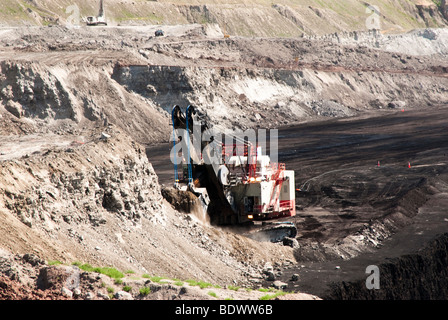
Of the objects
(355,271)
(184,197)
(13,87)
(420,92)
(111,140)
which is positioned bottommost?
(355,271)

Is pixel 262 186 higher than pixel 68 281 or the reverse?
higher

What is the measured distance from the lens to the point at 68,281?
13.2m

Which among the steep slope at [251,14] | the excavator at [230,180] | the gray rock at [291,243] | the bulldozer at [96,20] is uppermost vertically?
the steep slope at [251,14]

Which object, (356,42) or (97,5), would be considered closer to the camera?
(97,5)

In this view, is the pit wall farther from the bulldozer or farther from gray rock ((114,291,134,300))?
gray rock ((114,291,134,300))

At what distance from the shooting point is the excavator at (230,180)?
26.6 meters

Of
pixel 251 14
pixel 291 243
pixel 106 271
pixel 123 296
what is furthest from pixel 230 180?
pixel 251 14

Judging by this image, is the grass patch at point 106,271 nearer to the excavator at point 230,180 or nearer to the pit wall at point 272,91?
the excavator at point 230,180

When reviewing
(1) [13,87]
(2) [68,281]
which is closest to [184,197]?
(2) [68,281]

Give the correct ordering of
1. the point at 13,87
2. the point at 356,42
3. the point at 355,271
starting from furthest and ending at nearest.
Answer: the point at 356,42
the point at 13,87
the point at 355,271

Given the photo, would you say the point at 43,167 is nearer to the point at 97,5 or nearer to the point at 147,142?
the point at 147,142

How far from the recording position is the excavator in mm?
26594

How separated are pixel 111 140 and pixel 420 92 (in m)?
79.9

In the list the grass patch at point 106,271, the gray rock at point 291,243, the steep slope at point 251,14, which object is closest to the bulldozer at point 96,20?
the steep slope at point 251,14
